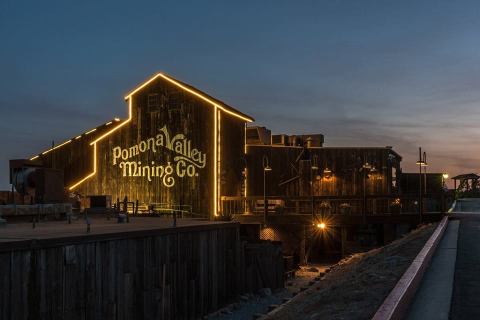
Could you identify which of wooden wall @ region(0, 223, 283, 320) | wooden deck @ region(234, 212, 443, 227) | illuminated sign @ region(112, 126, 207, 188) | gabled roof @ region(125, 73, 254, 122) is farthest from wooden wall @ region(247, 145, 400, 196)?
wooden wall @ region(0, 223, 283, 320)

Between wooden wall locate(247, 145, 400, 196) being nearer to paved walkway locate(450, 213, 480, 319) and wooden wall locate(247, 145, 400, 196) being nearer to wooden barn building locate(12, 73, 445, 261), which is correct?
wooden barn building locate(12, 73, 445, 261)

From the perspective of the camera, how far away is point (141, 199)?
35.8m

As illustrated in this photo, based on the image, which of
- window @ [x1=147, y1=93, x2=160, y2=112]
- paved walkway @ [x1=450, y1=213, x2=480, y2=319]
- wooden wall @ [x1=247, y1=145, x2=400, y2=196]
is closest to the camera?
paved walkway @ [x1=450, y1=213, x2=480, y2=319]

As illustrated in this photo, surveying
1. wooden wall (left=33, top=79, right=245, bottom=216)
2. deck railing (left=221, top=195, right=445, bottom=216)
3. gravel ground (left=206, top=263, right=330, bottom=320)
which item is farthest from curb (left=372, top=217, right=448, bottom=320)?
wooden wall (left=33, top=79, right=245, bottom=216)

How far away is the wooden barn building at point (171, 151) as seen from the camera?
110ft

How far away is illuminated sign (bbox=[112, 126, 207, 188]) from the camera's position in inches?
1340

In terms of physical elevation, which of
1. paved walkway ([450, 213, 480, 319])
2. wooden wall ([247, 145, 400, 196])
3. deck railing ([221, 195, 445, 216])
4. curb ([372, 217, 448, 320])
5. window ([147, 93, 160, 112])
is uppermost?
window ([147, 93, 160, 112])

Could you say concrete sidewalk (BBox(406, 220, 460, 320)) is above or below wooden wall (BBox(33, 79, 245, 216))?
below

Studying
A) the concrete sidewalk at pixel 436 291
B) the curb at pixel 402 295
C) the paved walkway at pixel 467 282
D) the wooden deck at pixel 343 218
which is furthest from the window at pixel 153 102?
the curb at pixel 402 295

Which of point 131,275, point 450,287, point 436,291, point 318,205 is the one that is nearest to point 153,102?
point 318,205

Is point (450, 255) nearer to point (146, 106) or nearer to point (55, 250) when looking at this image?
point (55, 250)

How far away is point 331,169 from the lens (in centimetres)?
3881

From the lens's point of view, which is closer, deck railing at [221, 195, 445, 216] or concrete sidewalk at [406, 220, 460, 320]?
concrete sidewalk at [406, 220, 460, 320]

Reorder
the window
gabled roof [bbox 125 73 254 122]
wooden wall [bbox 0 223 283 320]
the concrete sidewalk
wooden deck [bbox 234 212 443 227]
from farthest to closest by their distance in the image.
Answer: the window < gabled roof [bbox 125 73 254 122] < wooden deck [bbox 234 212 443 227] < wooden wall [bbox 0 223 283 320] < the concrete sidewalk
